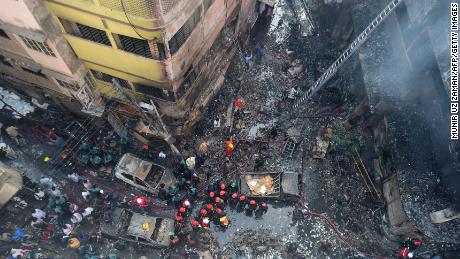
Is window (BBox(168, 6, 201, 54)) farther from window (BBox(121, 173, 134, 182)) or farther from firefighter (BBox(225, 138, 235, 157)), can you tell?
window (BBox(121, 173, 134, 182))

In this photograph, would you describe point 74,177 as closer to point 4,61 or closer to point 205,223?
point 4,61

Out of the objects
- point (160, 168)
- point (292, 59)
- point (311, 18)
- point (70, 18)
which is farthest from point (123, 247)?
point (311, 18)

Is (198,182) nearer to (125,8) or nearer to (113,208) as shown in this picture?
(113,208)

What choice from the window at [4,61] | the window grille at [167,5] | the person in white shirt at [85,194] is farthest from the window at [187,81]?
the window at [4,61]

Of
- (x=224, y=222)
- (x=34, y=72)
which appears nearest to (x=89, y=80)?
(x=34, y=72)

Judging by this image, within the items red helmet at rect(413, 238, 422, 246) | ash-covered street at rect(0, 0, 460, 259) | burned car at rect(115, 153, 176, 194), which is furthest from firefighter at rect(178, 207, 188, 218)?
red helmet at rect(413, 238, 422, 246)

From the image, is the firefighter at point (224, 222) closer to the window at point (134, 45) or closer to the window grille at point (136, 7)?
the window at point (134, 45)
